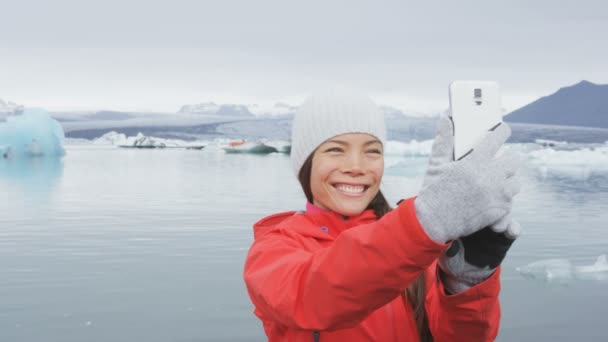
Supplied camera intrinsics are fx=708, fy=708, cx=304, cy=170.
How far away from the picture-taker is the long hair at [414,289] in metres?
1.75

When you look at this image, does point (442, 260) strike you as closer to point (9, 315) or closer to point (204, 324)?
point (204, 324)

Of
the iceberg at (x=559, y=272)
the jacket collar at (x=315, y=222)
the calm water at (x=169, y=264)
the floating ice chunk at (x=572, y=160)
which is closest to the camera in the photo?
the jacket collar at (x=315, y=222)

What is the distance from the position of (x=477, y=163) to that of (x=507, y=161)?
0.05 m

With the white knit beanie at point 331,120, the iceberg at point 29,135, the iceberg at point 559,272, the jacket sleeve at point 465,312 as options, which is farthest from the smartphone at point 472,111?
the iceberg at point 29,135

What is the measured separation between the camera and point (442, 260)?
4.75ft

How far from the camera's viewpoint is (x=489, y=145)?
3.79 ft

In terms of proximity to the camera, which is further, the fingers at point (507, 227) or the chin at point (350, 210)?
the chin at point (350, 210)

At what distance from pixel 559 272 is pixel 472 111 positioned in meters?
5.96

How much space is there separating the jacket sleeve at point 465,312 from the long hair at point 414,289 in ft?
0.07

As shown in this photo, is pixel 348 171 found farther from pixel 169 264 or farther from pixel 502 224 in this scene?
pixel 169 264

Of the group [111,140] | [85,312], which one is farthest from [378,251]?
[111,140]

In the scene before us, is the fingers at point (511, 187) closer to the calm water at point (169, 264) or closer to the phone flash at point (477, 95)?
the phone flash at point (477, 95)

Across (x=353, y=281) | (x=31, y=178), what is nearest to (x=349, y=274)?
(x=353, y=281)

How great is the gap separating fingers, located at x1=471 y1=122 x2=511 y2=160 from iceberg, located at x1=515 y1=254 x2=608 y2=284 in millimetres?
5928
